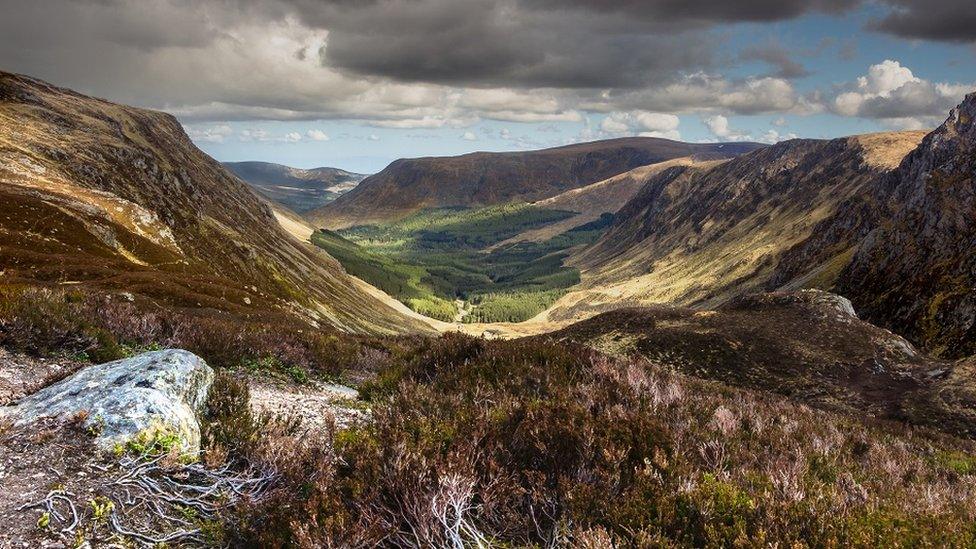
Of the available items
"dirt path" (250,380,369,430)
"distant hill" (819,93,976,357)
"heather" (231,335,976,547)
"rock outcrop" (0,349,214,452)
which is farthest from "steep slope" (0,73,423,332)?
"distant hill" (819,93,976,357)

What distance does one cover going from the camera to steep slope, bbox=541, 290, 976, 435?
2195 cm

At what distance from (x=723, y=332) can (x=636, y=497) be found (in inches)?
1135

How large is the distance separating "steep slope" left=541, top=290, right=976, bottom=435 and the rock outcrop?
1400cm

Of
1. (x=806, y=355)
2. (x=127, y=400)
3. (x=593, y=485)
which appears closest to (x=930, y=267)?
(x=806, y=355)

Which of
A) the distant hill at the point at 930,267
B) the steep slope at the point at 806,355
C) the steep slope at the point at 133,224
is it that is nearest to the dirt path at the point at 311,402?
the steep slope at the point at 806,355

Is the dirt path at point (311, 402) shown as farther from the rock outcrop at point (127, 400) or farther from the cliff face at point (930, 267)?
the cliff face at point (930, 267)

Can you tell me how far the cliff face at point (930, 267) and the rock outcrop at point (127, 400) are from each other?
60832 mm

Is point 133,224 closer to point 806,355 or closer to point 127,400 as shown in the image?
point 127,400

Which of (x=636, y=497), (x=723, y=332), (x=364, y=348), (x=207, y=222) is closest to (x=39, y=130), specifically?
(x=207, y=222)

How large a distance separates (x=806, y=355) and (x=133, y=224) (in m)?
84.5

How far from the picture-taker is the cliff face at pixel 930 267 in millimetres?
52031

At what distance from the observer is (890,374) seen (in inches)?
1024

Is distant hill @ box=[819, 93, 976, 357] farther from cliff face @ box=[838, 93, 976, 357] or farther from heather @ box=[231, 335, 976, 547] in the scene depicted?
heather @ box=[231, 335, 976, 547]

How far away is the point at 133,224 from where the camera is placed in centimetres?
7506
